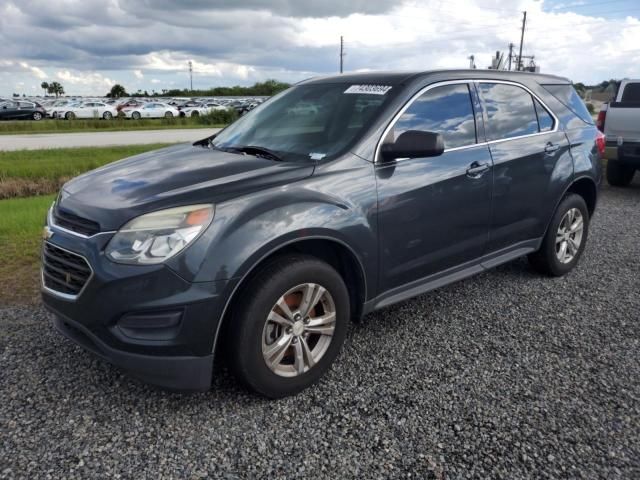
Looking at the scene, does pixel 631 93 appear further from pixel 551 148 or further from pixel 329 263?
pixel 329 263

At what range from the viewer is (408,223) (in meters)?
3.47

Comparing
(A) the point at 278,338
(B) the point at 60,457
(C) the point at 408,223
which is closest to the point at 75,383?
(B) the point at 60,457

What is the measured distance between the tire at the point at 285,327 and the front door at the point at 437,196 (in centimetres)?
46

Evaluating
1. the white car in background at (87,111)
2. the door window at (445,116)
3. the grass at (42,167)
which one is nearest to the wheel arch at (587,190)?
the door window at (445,116)

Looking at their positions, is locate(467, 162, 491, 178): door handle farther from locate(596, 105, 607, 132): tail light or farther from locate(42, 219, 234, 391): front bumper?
locate(596, 105, 607, 132): tail light

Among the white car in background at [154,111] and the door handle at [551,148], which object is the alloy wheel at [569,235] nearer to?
the door handle at [551,148]

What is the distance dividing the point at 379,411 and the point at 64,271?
1.85 meters

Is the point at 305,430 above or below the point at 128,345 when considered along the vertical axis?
below

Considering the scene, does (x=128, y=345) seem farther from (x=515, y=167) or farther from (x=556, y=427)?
(x=515, y=167)

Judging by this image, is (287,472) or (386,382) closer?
(287,472)

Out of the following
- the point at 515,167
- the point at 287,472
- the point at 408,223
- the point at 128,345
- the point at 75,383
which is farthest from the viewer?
the point at 515,167

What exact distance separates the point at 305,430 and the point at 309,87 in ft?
8.49

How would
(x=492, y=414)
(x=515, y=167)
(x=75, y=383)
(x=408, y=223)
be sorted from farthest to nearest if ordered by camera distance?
1. (x=515, y=167)
2. (x=408, y=223)
3. (x=75, y=383)
4. (x=492, y=414)

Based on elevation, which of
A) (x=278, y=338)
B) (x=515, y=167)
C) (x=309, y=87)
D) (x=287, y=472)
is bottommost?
(x=287, y=472)
